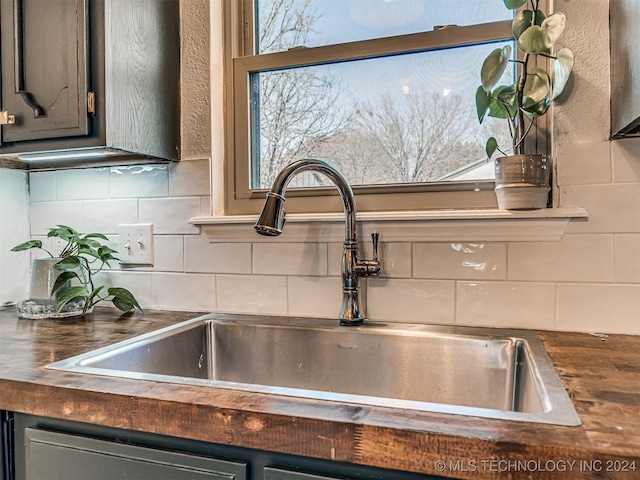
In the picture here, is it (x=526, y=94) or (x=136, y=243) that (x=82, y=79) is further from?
(x=526, y=94)

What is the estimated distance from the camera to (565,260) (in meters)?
0.98

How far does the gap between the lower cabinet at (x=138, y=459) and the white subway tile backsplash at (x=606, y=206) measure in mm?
704

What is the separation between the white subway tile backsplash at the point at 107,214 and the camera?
134 centimetres

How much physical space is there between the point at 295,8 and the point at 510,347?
1.06m

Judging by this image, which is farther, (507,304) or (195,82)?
(195,82)

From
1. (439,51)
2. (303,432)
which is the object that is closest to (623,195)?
(439,51)

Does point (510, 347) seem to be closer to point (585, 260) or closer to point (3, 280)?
point (585, 260)

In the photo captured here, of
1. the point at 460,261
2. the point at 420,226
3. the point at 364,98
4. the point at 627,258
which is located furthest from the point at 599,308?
the point at 364,98

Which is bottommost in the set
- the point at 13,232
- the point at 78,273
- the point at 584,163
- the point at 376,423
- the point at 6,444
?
the point at 6,444

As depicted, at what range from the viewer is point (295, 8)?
1309mm

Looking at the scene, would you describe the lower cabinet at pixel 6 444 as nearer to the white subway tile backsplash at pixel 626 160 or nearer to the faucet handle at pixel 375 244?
the faucet handle at pixel 375 244

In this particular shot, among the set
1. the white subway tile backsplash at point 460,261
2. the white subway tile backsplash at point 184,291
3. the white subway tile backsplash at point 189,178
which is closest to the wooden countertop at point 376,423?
the white subway tile backsplash at point 460,261

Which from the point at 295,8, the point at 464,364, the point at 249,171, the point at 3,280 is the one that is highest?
the point at 295,8

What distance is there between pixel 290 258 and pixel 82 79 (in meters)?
A: 0.65
